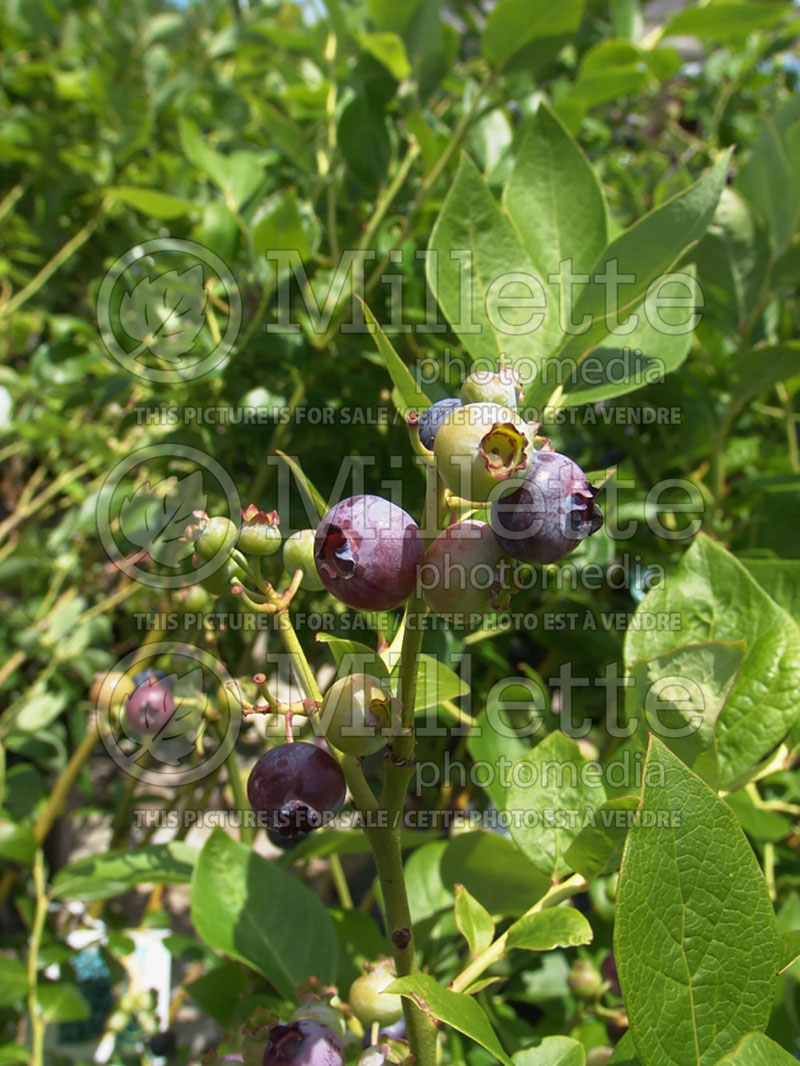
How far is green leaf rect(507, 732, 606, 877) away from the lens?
1.89ft

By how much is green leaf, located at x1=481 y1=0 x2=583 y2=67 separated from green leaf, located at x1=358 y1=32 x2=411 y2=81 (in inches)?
3.7

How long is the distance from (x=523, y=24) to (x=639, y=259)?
61 centimetres

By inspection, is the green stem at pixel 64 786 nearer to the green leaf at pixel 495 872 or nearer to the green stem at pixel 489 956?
the green leaf at pixel 495 872

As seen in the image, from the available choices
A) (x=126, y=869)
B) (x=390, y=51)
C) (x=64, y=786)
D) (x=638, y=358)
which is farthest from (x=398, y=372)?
(x=64, y=786)

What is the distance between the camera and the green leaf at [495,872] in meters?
0.66

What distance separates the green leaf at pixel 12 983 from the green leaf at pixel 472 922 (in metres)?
0.74

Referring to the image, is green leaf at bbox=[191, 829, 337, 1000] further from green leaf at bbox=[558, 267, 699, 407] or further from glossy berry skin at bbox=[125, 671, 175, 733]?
green leaf at bbox=[558, 267, 699, 407]

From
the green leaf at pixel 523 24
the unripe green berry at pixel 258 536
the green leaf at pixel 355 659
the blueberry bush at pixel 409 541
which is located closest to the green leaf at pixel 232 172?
the blueberry bush at pixel 409 541

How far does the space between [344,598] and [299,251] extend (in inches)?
26.4

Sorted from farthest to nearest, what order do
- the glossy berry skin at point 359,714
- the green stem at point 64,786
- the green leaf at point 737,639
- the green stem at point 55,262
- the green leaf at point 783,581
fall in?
the green stem at point 55,262 < the green stem at point 64,786 < the green leaf at point 783,581 < the green leaf at point 737,639 < the glossy berry skin at point 359,714

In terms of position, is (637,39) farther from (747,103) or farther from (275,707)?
(275,707)

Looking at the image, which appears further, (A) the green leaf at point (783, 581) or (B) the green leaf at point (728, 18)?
(B) the green leaf at point (728, 18)

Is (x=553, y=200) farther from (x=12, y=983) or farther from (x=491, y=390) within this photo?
(x=12, y=983)

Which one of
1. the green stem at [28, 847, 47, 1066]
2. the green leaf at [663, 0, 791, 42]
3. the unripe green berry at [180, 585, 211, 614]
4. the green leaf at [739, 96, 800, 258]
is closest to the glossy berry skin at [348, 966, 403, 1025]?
the unripe green berry at [180, 585, 211, 614]
